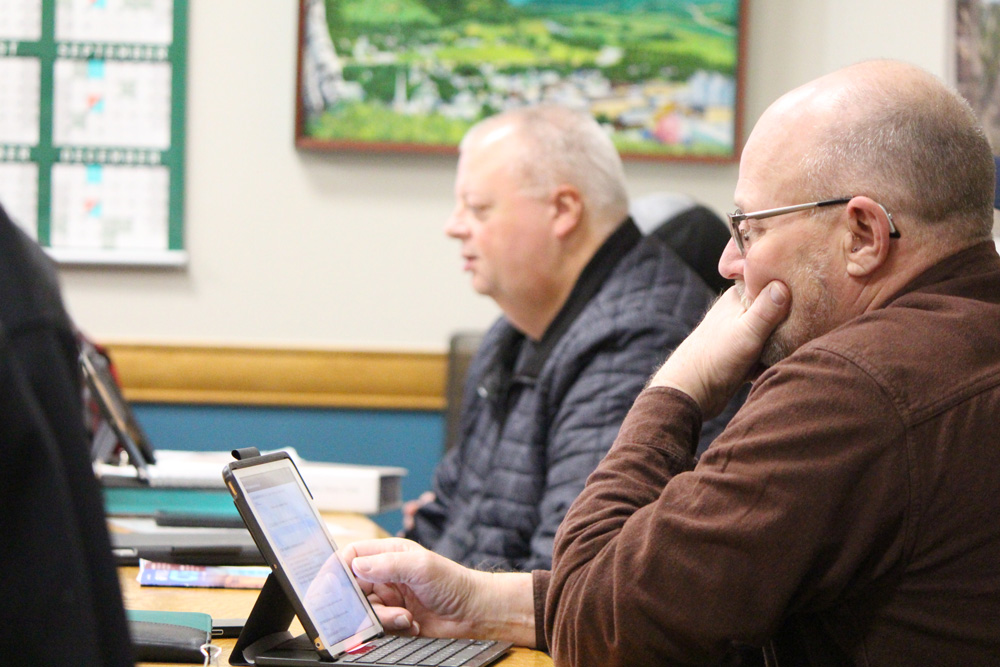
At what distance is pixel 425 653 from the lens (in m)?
1.13

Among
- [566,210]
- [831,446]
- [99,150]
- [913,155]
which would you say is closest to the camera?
[831,446]

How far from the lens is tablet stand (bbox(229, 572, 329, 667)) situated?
1085mm

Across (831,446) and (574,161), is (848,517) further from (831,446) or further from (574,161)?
(574,161)

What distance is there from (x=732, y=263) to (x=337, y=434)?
2.29 m

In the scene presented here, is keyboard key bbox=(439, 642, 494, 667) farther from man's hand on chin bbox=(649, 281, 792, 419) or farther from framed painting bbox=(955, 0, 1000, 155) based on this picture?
framed painting bbox=(955, 0, 1000, 155)

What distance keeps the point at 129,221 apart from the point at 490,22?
47.4 inches

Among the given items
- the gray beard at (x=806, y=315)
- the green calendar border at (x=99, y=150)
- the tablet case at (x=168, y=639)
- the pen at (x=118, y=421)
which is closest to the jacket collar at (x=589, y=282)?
the pen at (x=118, y=421)

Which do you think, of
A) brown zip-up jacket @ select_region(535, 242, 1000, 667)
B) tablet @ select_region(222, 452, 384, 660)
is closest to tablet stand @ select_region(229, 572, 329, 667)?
tablet @ select_region(222, 452, 384, 660)

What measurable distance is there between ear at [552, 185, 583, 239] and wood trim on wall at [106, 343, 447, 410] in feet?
4.17

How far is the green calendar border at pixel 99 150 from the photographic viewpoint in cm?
326

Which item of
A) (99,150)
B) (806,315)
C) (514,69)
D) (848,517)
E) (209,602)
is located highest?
(514,69)

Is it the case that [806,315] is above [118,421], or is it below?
above

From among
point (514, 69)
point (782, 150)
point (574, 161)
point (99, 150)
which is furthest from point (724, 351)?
point (99, 150)

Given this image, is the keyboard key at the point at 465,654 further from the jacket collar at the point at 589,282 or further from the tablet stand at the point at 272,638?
the jacket collar at the point at 589,282
